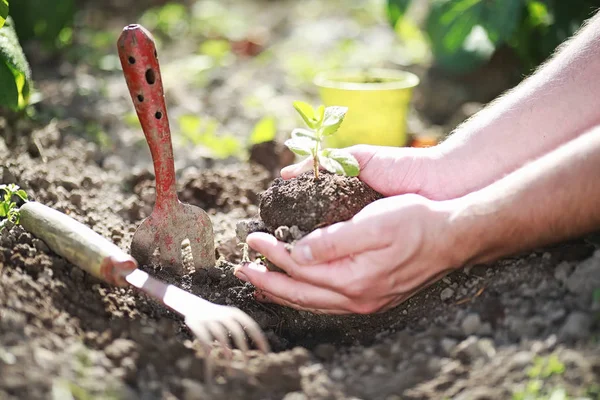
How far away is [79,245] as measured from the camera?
5.30ft

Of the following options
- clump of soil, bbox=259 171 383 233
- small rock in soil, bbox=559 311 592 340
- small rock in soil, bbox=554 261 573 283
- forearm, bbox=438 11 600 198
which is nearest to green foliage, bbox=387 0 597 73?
forearm, bbox=438 11 600 198

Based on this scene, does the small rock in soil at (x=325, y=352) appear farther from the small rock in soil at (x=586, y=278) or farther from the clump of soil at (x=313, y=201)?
the small rock in soil at (x=586, y=278)

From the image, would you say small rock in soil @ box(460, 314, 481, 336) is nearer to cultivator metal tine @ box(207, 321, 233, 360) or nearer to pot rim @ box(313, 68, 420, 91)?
cultivator metal tine @ box(207, 321, 233, 360)

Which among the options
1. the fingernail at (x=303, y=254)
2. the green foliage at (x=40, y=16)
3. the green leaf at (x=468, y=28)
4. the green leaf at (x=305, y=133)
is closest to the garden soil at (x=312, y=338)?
the fingernail at (x=303, y=254)

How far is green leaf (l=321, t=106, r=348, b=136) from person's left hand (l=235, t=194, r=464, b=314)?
0.26m

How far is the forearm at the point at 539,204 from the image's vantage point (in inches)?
59.1

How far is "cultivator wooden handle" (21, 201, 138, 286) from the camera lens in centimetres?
158

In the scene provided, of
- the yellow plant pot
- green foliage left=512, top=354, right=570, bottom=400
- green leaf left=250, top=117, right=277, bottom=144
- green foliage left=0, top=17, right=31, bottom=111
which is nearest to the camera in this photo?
green foliage left=512, top=354, right=570, bottom=400

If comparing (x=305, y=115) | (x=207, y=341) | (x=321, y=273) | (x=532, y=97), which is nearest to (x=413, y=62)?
(x=532, y=97)

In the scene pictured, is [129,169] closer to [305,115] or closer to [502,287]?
[305,115]

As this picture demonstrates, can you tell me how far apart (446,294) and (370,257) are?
0.31 metres

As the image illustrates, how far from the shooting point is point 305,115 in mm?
1772

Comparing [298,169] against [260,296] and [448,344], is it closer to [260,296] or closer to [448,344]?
[260,296]

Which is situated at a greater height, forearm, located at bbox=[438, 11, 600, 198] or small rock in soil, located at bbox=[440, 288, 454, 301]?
forearm, located at bbox=[438, 11, 600, 198]
